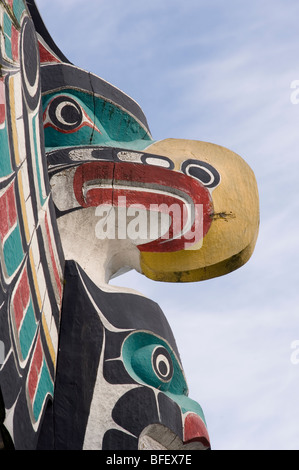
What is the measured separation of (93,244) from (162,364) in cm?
78

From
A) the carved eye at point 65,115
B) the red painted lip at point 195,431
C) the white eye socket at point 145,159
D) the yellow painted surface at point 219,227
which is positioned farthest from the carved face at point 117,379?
the carved eye at point 65,115

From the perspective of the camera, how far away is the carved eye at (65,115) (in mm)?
4891

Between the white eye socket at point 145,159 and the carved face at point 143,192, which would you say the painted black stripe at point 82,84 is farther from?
the white eye socket at point 145,159

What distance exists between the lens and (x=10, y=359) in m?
2.96

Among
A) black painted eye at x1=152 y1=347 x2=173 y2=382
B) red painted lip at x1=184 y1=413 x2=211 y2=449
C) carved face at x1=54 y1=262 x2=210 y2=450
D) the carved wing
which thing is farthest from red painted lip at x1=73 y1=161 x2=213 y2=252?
red painted lip at x1=184 y1=413 x2=211 y2=449

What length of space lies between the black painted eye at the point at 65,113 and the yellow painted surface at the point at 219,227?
44 cm

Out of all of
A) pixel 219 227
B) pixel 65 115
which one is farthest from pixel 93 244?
pixel 65 115

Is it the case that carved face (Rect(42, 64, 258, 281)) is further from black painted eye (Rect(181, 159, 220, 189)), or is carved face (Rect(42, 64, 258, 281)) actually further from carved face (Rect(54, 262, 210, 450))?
carved face (Rect(54, 262, 210, 450))

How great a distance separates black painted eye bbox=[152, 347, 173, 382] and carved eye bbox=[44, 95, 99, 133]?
1417mm

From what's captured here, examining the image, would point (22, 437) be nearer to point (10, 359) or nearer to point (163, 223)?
point (10, 359)

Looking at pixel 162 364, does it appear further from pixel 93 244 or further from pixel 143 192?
pixel 143 192

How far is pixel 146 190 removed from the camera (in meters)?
4.61

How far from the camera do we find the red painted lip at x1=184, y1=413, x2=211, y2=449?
13.3 feet
